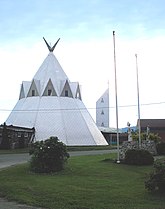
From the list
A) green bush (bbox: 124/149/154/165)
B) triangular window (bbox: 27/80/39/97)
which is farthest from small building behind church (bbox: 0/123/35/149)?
green bush (bbox: 124/149/154/165)

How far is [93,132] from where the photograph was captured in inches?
2464

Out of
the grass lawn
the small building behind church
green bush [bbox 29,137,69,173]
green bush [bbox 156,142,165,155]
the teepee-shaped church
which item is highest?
the teepee-shaped church

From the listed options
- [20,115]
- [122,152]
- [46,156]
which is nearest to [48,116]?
[20,115]

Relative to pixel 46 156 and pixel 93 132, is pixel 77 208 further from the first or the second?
pixel 93 132

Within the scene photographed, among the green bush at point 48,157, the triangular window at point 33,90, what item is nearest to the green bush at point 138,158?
the green bush at point 48,157

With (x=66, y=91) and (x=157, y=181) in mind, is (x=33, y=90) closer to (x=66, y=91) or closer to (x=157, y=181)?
(x=66, y=91)

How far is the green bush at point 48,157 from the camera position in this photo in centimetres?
1672

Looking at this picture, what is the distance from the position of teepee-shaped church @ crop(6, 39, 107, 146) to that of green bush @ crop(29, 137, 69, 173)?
135 ft

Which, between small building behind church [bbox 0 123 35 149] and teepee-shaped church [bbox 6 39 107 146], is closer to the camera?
small building behind church [bbox 0 123 35 149]

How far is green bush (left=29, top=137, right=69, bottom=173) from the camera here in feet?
54.9

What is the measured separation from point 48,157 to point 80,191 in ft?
20.4

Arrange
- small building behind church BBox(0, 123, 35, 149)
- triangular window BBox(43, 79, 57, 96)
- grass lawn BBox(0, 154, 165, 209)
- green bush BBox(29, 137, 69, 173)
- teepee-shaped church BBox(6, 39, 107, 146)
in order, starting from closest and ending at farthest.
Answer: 1. grass lawn BBox(0, 154, 165, 209)
2. green bush BBox(29, 137, 69, 173)
3. small building behind church BBox(0, 123, 35, 149)
4. teepee-shaped church BBox(6, 39, 107, 146)
5. triangular window BBox(43, 79, 57, 96)

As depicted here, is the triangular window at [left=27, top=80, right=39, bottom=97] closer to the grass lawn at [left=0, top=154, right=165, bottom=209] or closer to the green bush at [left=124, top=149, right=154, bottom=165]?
the green bush at [left=124, top=149, right=154, bottom=165]

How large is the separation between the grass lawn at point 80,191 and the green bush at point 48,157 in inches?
43.3
